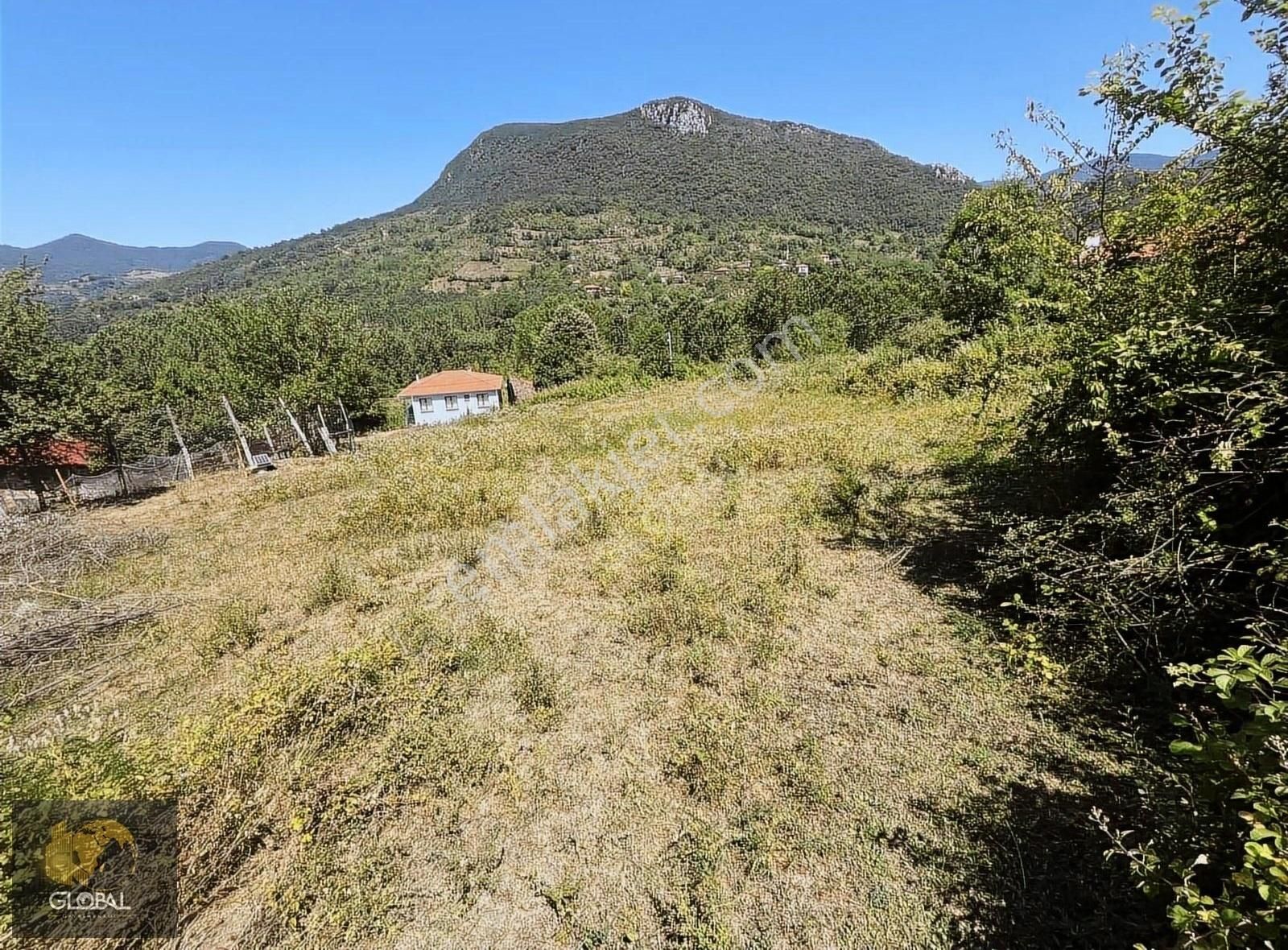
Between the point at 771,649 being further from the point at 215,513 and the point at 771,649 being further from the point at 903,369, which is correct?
the point at 903,369

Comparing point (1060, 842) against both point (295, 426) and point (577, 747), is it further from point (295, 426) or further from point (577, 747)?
point (295, 426)

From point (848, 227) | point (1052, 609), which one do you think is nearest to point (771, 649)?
point (1052, 609)

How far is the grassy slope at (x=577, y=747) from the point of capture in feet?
8.63

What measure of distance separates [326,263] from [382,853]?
13143 centimetres

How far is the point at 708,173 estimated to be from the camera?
131125mm

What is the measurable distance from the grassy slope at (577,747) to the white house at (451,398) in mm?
27480

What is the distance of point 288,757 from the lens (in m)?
3.33

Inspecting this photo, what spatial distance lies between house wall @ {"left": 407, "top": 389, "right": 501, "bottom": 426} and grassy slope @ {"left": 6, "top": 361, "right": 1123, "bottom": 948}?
27.5 meters

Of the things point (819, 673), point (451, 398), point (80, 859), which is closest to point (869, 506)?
point (819, 673)

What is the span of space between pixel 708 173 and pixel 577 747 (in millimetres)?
151344

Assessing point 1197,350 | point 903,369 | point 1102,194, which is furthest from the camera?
point 903,369

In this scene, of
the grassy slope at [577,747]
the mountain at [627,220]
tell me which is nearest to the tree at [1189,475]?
the grassy slope at [577,747]

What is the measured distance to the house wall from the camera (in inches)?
1309

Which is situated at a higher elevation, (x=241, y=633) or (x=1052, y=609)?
(x=1052, y=609)
